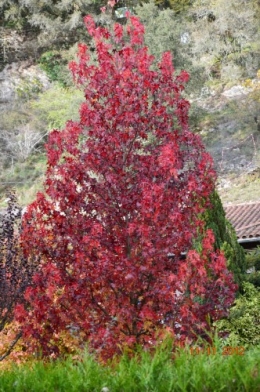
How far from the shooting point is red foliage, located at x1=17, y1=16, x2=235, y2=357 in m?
5.78

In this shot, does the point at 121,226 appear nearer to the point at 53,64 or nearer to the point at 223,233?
the point at 223,233

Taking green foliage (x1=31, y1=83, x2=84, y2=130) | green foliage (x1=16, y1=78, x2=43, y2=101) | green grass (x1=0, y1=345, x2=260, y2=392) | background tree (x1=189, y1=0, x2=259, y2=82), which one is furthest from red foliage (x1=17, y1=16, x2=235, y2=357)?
green foliage (x1=16, y1=78, x2=43, y2=101)

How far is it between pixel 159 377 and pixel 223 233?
794 cm

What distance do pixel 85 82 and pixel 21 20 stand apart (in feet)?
106

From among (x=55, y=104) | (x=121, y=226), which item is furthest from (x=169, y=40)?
(x=121, y=226)

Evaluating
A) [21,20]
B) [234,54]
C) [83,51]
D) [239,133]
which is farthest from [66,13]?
[83,51]

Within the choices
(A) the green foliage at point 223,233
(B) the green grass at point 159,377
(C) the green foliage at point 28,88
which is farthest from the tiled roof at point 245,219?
(C) the green foliage at point 28,88

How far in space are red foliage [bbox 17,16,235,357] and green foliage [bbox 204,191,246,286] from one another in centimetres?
420

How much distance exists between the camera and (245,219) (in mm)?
18672

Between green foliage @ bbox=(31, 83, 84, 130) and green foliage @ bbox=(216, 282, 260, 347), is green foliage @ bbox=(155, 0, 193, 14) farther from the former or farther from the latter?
green foliage @ bbox=(216, 282, 260, 347)

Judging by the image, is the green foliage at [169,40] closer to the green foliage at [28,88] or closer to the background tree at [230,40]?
the background tree at [230,40]

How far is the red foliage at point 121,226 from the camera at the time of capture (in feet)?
19.0

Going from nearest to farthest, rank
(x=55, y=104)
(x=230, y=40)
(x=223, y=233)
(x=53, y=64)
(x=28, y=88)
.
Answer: (x=223, y=233), (x=230, y=40), (x=55, y=104), (x=28, y=88), (x=53, y=64)

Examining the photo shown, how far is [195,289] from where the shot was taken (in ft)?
19.5
